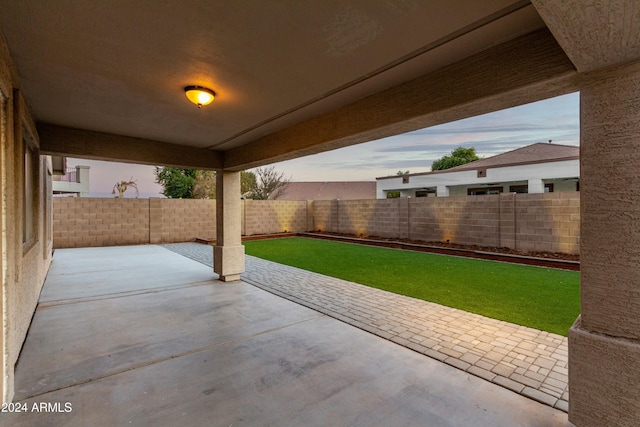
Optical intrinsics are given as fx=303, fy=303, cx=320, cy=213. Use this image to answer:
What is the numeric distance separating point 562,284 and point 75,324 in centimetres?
722

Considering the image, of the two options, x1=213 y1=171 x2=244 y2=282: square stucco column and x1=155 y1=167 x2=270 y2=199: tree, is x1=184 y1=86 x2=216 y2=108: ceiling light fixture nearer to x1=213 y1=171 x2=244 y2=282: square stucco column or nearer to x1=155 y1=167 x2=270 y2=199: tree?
x1=213 y1=171 x2=244 y2=282: square stucco column

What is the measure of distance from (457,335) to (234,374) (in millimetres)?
2317

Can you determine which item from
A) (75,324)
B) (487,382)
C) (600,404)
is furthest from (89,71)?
(600,404)

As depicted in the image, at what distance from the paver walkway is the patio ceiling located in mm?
2162

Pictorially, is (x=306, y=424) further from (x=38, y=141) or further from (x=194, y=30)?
(x=38, y=141)

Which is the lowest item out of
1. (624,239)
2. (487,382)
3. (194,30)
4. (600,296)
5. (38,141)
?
(487,382)

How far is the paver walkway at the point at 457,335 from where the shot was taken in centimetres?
247

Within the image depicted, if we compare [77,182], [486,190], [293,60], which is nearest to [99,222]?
[77,182]

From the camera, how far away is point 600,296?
1.78m

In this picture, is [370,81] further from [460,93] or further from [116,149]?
[116,149]

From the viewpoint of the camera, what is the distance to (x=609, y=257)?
1.75m

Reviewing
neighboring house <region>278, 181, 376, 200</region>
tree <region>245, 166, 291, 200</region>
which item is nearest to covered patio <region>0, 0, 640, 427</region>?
tree <region>245, 166, 291, 200</region>

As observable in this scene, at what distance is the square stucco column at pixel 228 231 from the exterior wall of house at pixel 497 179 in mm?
11864

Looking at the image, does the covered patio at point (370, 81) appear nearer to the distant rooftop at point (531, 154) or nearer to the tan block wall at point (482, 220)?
the tan block wall at point (482, 220)
